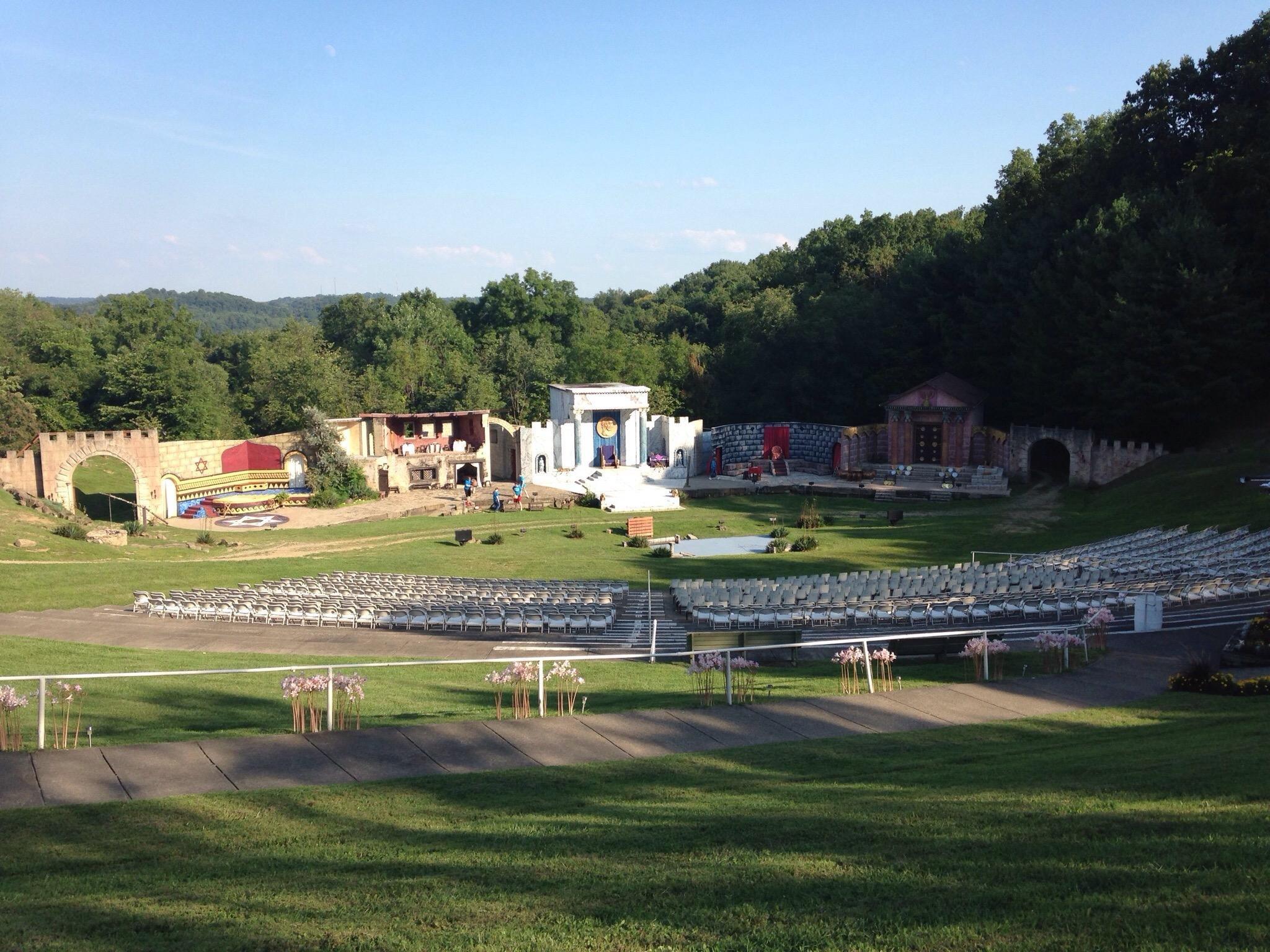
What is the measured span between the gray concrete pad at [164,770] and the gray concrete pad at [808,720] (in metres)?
7.03

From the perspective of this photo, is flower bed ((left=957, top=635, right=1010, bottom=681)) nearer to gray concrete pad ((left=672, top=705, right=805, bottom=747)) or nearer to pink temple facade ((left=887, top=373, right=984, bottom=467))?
gray concrete pad ((left=672, top=705, right=805, bottom=747))

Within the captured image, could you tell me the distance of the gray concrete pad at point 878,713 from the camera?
14.2 metres

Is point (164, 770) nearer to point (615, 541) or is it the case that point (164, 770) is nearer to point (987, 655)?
point (987, 655)

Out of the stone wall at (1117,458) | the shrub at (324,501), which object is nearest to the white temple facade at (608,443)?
the shrub at (324,501)

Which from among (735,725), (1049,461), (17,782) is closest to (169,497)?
(17,782)

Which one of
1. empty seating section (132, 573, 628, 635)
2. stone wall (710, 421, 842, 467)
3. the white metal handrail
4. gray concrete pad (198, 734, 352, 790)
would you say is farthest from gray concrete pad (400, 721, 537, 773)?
stone wall (710, 421, 842, 467)

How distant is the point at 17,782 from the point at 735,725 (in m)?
8.44

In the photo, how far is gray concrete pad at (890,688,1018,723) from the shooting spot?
47.9 ft

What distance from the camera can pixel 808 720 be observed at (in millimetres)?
14484

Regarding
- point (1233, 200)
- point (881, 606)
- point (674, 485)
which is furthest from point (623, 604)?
point (1233, 200)

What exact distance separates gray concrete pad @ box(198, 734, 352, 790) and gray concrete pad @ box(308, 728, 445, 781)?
15cm

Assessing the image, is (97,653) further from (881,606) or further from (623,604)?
(881,606)

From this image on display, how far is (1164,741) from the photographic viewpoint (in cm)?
1238

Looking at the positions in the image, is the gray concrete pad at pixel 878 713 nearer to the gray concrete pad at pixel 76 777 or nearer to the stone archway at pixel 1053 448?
the gray concrete pad at pixel 76 777
